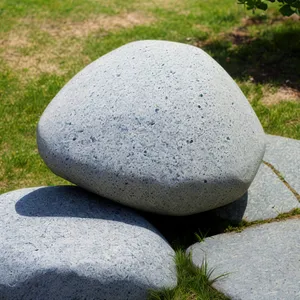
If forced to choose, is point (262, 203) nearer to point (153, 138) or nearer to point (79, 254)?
point (153, 138)

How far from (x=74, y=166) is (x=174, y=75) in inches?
31.7

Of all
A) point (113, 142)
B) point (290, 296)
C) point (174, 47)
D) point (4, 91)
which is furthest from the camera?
point (4, 91)

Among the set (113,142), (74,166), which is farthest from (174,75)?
(74,166)

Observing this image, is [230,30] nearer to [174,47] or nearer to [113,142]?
[174,47]

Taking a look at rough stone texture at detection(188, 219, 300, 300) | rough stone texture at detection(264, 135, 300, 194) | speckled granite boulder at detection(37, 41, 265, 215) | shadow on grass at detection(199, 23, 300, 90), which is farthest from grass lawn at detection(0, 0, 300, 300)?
rough stone texture at detection(188, 219, 300, 300)

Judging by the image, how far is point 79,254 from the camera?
3.22 m

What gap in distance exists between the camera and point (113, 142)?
3486 mm

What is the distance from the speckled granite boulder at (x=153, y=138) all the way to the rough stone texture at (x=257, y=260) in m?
0.26

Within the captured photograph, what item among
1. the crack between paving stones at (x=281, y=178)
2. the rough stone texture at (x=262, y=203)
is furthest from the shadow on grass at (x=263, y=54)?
the rough stone texture at (x=262, y=203)

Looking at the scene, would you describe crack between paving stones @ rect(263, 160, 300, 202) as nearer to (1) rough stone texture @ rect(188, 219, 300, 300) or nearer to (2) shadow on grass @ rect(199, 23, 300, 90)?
(1) rough stone texture @ rect(188, 219, 300, 300)

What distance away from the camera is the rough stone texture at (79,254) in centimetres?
319

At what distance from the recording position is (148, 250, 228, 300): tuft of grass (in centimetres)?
333

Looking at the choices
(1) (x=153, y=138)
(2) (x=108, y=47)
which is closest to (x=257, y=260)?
(1) (x=153, y=138)

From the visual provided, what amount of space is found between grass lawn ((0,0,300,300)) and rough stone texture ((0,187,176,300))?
1.34 meters
